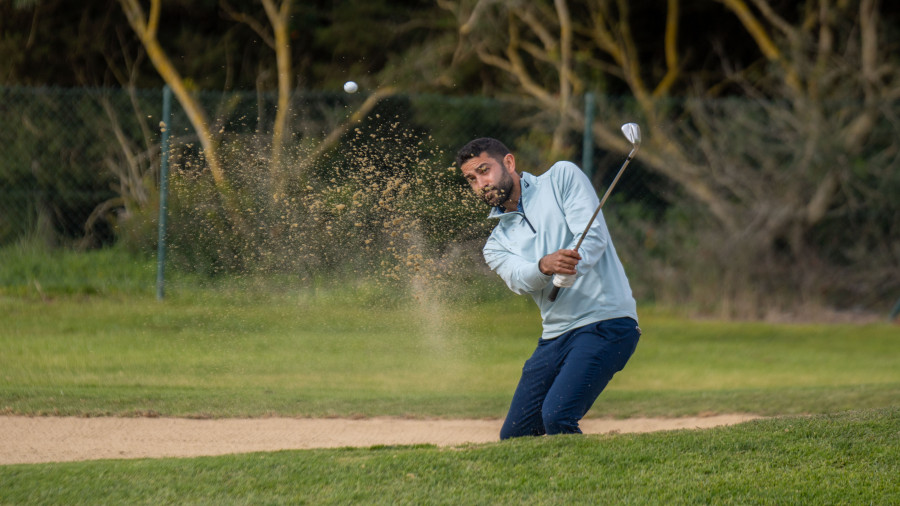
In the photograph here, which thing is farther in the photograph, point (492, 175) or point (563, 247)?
point (492, 175)

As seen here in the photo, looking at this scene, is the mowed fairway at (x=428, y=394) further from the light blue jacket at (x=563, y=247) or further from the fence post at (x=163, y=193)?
the light blue jacket at (x=563, y=247)

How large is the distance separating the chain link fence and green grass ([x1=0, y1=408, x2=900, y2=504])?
240 centimetres

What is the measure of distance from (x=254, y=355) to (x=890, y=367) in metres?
5.14

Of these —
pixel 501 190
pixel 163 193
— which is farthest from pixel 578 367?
pixel 163 193

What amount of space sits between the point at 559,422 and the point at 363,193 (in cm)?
A: 288

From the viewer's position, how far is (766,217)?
35.1 feet

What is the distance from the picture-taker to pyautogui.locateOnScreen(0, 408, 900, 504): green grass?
385 cm

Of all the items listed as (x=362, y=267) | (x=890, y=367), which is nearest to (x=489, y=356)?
(x=362, y=267)

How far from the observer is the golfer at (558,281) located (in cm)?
442

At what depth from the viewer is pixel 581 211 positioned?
4457 millimetres

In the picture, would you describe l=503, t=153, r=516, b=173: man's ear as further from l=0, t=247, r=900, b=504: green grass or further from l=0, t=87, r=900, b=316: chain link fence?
l=0, t=87, r=900, b=316: chain link fence

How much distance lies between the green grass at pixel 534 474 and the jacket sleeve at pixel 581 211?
2.67 feet

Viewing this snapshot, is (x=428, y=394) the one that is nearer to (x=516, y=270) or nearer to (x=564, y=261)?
(x=516, y=270)

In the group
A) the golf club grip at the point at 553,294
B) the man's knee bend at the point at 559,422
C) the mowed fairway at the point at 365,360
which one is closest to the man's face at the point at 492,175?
the golf club grip at the point at 553,294
